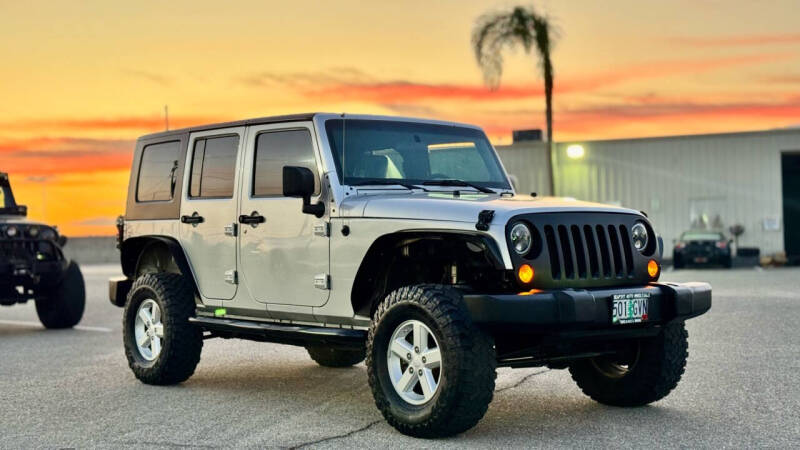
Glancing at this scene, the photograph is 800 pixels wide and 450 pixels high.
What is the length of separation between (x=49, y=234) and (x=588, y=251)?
9393mm

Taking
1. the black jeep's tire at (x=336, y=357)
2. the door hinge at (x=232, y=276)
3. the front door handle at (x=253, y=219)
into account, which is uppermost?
the front door handle at (x=253, y=219)

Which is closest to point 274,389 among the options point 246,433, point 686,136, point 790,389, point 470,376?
point 246,433

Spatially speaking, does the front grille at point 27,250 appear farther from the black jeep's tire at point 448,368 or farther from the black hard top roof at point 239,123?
the black jeep's tire at point 448,368

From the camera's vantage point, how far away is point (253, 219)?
8062 mm

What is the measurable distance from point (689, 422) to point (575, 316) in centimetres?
125

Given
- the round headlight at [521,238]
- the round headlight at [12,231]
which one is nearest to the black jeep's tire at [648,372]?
the round headlight at [521,238]

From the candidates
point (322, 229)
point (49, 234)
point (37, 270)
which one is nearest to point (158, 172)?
point (322, 229)

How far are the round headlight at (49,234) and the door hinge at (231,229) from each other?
21.8 ft

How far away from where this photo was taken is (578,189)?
40969 mm

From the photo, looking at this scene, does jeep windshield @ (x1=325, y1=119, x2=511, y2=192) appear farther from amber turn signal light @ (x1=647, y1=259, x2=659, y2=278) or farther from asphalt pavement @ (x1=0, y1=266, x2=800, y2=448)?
asphalt pavement @ (x1=0, y1=266, x2=800, y2=448)

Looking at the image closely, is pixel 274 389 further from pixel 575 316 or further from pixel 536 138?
pixel 536 138

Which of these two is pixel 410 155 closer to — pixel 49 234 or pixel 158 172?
pixel 158 172

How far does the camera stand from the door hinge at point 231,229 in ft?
27.2

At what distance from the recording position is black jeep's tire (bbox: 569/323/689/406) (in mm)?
7395
